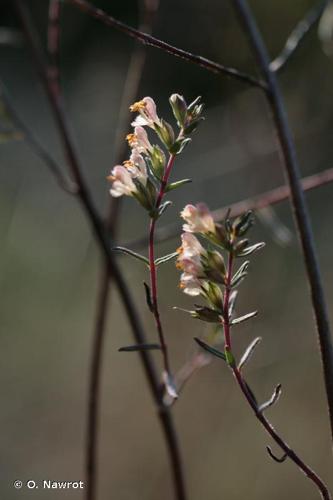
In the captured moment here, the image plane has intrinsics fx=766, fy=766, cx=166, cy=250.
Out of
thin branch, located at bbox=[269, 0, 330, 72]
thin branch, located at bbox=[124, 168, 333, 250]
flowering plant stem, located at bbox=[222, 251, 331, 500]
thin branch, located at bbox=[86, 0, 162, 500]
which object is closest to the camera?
flowering plant stem, located at bbox=[222, 251, 331, 500]

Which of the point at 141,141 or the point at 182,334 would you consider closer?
the point at 141,141

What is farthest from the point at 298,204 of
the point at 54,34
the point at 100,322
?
the point at 54,34

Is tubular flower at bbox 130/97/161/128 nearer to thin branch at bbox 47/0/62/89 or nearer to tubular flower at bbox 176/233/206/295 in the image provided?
tubular flower at bbox 176/233/206/295

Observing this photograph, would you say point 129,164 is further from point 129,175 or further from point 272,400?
point 272,400

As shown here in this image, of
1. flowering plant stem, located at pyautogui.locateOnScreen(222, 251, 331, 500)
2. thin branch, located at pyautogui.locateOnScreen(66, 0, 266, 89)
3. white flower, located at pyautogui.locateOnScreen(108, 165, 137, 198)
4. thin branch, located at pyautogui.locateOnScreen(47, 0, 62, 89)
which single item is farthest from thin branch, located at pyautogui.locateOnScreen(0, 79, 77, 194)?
flowering plant stem, located at pyautogui.locateOnScreen(222, 251, 331, 500)

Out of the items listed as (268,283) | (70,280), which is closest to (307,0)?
(268,283)

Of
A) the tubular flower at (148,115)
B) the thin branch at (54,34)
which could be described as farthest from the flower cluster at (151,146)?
the thin branch at (54,34)
